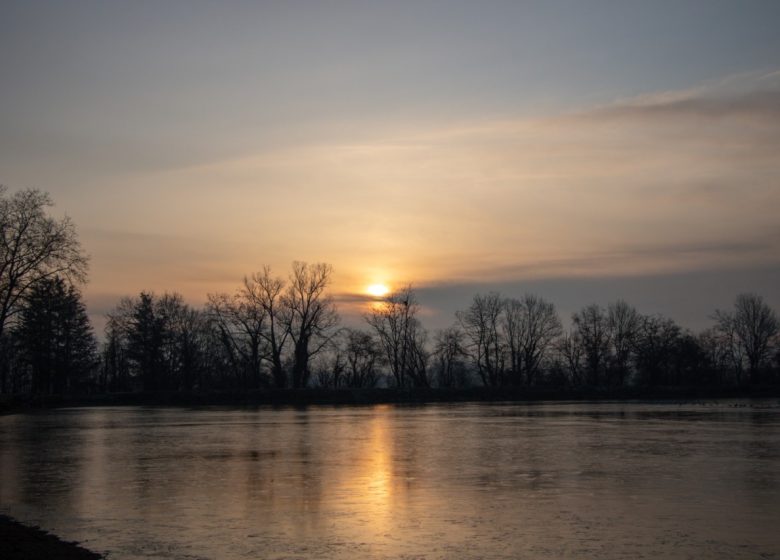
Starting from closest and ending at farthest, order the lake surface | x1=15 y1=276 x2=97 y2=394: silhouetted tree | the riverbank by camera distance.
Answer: the riverbank, the lake surface, x1=15 y1=276 x2=97 y2=394: silhouetted tree

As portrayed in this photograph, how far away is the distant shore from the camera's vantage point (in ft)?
259

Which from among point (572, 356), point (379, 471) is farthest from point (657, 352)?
point (379, 471)

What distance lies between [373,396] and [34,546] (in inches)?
2893

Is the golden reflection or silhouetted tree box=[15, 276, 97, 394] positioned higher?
silhouetted tree box=[15, 276, 97, 394]

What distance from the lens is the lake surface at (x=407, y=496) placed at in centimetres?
1185

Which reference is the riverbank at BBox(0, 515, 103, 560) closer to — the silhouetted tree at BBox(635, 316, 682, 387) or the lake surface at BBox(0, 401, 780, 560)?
the lake surface at BBox(0, 401, 780, 560)

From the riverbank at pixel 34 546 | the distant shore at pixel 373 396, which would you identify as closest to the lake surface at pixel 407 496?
the riverbank at pixel 34 546

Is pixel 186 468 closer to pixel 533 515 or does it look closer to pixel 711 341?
pixel 533 515

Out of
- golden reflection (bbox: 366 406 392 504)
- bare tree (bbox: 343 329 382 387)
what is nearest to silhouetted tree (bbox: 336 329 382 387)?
bare tree (bbox: 343 329 382 387)

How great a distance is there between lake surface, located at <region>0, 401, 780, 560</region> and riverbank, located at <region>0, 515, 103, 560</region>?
500mm

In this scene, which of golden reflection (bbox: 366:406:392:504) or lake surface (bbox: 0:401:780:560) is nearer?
lake surface (bbox: 0:401:780:560)

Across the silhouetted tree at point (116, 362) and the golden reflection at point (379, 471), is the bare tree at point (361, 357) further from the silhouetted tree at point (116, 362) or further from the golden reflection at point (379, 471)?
the golden reflection at point (379, 471)

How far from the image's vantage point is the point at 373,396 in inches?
3300

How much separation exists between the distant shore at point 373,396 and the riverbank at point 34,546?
193 ft
